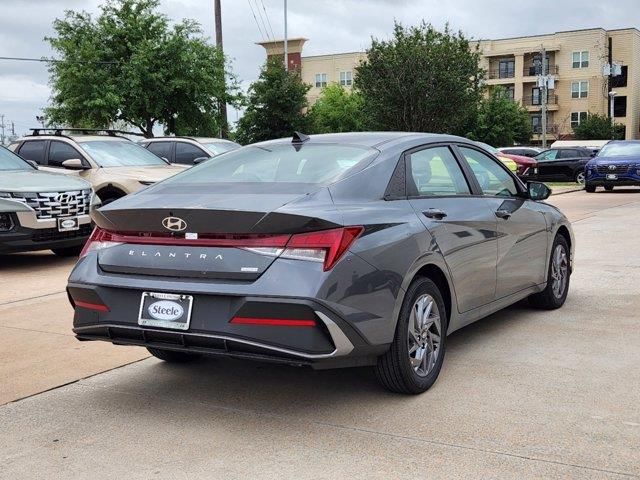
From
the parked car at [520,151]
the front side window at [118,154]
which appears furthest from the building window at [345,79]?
the front side window at [118,154]

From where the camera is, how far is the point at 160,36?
97.0 ft

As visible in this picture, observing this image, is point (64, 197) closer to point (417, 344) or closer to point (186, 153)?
point (186, 153)

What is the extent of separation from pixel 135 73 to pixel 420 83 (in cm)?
1100

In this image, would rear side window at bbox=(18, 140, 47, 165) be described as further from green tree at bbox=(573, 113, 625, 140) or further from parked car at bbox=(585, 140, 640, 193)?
green tree at bbox=(573, 113, 625, 140)

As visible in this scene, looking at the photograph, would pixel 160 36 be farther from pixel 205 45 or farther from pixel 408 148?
pixel 408 148

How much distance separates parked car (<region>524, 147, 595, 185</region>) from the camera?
29781 millimetres

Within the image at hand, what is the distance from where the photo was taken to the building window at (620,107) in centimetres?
7138

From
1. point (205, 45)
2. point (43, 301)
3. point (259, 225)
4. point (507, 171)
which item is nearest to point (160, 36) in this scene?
point (205, 45)

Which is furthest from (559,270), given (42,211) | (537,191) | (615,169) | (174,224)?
(615,169)

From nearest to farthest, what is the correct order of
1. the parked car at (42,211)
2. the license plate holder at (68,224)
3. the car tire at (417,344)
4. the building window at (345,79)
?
the car tire at (417,344), the parked car at (42,211), the license plate holder at (68,224), the building window at (345,79)

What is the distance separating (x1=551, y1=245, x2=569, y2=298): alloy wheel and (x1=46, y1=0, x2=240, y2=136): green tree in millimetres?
23146

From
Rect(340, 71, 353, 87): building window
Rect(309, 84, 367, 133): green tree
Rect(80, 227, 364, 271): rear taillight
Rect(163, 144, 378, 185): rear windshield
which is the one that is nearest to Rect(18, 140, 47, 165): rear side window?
Rect(163, 144, 378, 185): rear windshield

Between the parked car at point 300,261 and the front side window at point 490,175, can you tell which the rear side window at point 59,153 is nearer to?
the parked car at point 300,261

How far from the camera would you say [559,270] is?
6773 mm
